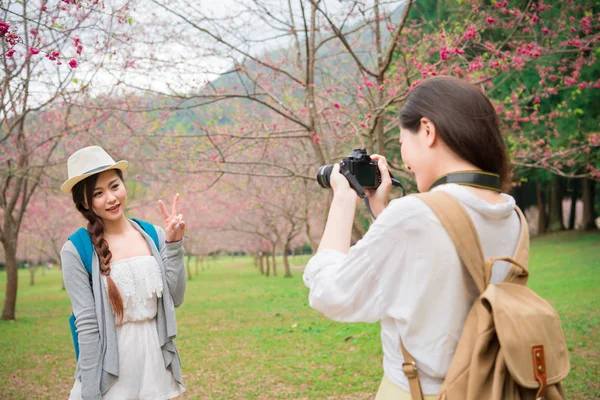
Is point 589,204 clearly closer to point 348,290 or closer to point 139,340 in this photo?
point 139,340

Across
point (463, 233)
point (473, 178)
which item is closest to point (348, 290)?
point (463, 233)

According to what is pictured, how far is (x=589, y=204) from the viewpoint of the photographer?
22750 millimetres

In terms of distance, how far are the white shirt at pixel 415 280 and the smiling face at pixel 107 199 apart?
5.46 feet

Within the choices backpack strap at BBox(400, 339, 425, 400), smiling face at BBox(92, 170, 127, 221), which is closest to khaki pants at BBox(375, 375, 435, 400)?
backpack strap at BBox(400, 339, 425, 400)

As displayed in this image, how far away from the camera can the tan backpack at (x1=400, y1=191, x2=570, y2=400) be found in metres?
1.18

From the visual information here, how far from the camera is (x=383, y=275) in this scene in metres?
1.31

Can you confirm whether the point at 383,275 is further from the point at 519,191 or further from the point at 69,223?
the point at 519,191

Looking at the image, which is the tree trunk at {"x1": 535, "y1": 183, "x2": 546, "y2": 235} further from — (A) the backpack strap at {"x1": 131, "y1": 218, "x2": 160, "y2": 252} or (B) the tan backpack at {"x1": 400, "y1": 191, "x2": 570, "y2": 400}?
(B) the tan backpack at {"x1": 400, "y1": 191, "x2": 570, "y2": 400}

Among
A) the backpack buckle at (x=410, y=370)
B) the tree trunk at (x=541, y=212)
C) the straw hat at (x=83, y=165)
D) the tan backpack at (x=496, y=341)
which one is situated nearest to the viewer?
the tan backpack at (x=496, y=341)

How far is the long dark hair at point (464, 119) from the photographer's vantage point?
135 centimetres

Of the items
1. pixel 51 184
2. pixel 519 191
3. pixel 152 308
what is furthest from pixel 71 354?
pixel 519 191

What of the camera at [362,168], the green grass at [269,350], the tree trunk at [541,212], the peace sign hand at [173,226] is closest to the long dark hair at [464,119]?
the camera at [362,168]

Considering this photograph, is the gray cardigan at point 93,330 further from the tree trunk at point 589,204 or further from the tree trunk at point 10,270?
the tree trunk at point 589,204

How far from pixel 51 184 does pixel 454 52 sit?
383 inches
